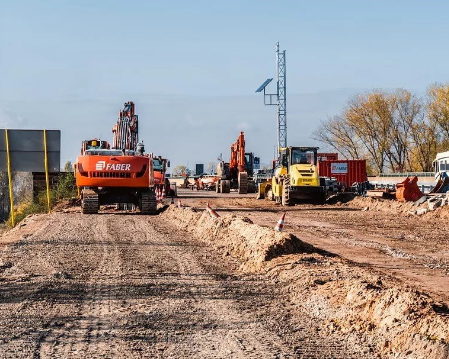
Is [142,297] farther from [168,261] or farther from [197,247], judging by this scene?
[197,247]

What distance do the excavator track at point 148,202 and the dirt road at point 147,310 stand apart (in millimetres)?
13731

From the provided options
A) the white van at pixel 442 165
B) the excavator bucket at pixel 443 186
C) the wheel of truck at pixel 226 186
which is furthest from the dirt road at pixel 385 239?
the wheel of truck at pixel 226 186

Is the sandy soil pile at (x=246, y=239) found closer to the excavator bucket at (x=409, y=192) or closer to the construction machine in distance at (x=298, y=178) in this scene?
the construction machine in distance at (x=298, y=178)

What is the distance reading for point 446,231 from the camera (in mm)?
21516

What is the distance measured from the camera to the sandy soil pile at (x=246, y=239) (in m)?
13.9

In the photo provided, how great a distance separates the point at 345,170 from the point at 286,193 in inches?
526

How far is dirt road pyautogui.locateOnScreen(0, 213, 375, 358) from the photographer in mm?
7414

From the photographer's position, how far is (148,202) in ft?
97.2

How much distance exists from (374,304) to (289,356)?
201 cm

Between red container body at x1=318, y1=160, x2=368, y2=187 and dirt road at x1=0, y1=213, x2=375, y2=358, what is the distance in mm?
32374

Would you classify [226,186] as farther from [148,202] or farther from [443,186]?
[148,202]

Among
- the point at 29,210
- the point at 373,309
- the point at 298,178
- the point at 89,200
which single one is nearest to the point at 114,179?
the point at 89,200

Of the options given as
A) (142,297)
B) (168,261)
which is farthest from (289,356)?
(168,261)

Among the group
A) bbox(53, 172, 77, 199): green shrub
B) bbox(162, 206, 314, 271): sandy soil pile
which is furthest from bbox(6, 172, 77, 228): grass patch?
bbox(162, 206, 314, 271): sandy soil pile
